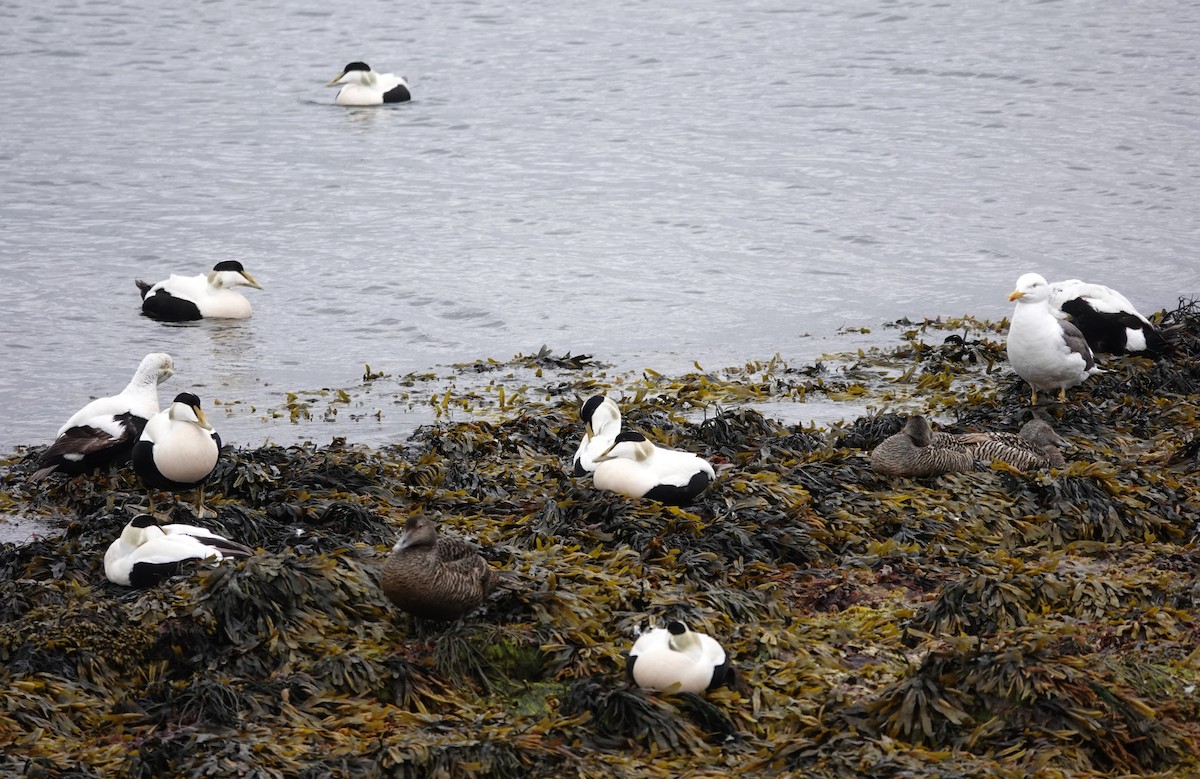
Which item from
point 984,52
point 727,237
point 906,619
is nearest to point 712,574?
point 906,619

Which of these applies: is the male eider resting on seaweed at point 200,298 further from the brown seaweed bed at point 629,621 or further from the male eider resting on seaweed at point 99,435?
the male eider resting on seaweed at point 99,435

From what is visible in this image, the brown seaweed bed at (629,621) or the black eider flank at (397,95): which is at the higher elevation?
the brown seaweed bed at (629,621)

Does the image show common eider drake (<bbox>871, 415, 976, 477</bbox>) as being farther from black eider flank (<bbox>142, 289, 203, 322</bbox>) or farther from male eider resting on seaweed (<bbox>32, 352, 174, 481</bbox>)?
black eider flank (<bbox>142, 289, 203, 322</bbox>)

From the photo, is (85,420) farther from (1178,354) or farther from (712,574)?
(1178,354)

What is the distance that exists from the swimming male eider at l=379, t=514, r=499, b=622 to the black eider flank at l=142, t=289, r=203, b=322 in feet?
23.8

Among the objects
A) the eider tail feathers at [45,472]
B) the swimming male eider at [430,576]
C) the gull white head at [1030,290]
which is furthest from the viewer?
the gull white head at [1030,290]

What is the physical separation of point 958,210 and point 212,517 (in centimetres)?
1098

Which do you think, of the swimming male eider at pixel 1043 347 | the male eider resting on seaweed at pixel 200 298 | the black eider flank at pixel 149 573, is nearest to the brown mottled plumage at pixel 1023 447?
the swimming male eider at pixel 1043 347

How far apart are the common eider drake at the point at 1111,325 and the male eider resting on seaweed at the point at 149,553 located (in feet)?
20.1

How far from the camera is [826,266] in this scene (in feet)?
44.9

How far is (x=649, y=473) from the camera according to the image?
6758mm

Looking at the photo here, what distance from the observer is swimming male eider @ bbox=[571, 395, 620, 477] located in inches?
283

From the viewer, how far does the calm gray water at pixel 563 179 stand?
11.7 meters

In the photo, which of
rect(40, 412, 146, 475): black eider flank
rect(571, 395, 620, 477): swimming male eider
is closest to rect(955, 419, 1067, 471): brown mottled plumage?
rect(571, 395, 620, 477): swimming male eider
